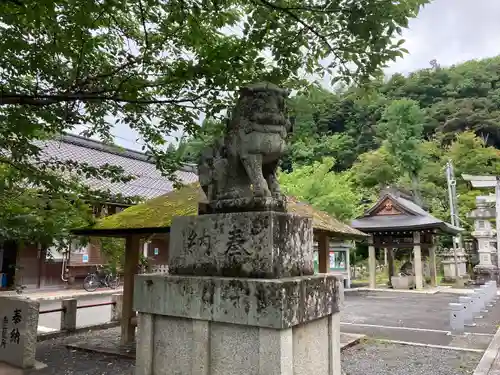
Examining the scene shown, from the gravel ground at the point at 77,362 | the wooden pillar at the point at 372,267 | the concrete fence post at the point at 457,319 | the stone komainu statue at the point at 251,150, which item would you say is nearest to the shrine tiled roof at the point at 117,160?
the wooden pillar at the point at 372,267

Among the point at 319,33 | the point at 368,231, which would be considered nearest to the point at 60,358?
the point at 319,33

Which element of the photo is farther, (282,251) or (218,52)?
(218,52)

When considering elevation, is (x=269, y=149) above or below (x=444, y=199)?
below

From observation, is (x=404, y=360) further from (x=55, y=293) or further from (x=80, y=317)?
A: (x=55, y=293)

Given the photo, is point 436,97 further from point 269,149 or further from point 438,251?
point 269,149

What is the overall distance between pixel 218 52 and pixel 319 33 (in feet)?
3.98

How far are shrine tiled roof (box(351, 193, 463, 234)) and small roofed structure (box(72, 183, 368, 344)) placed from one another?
14.3 m

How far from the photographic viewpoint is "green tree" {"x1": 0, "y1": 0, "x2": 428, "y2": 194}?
3.92 meters

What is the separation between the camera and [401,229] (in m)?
22.7

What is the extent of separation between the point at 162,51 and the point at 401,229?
66.1 feet

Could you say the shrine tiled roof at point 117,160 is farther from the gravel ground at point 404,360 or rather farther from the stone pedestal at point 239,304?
the stone pedestal at point 239,304

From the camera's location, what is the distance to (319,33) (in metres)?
4.30

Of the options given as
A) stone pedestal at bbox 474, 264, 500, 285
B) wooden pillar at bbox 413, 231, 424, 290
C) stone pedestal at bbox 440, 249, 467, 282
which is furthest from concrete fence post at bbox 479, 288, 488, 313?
stone pedestal at bbox 440, 249, 467, 282

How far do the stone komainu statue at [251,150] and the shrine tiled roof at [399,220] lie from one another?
67.3ft
